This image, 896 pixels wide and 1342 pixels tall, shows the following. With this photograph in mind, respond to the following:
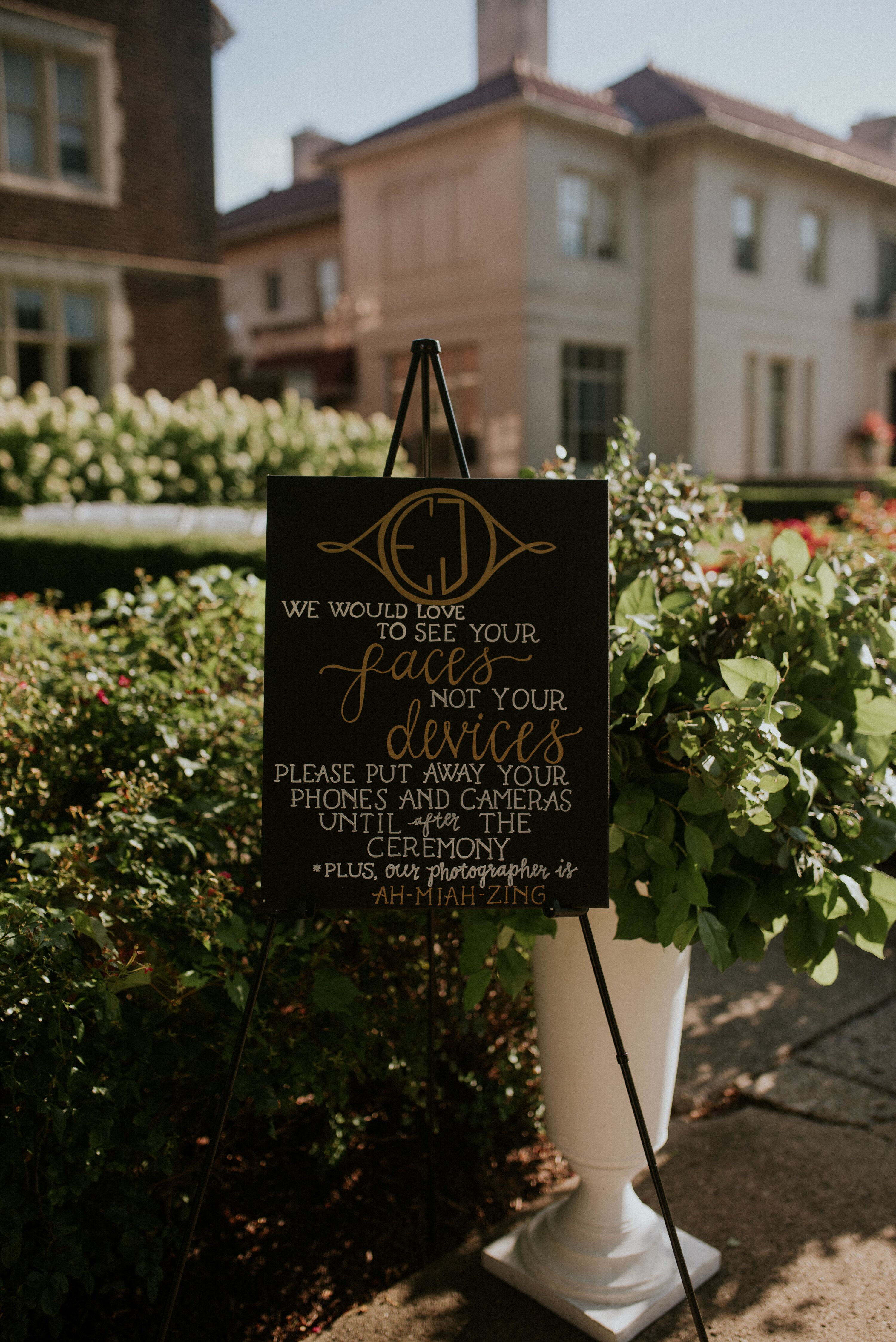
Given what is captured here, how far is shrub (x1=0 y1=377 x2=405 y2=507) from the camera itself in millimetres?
10859

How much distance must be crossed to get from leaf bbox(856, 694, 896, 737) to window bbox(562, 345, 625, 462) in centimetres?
1714

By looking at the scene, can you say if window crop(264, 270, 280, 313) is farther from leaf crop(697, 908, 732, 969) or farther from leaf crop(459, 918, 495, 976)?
leaf crop(697, 908, 732, 969)

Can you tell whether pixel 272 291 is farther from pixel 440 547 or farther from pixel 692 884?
pixel 692 884

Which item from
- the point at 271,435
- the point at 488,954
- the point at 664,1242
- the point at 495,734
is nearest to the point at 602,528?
the point at 495,734

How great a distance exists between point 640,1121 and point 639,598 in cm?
104

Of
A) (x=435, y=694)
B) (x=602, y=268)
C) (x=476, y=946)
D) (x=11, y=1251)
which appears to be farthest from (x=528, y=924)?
(x=602, y=268)

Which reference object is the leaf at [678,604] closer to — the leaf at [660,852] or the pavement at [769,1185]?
the leaf at [660,852]

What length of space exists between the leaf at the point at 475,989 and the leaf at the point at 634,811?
42cm

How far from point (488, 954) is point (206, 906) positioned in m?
0.58

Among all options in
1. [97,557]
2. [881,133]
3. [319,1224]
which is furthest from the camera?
[881,133]

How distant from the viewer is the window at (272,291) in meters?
25.1

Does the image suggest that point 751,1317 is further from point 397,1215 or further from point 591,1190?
point 397,1215

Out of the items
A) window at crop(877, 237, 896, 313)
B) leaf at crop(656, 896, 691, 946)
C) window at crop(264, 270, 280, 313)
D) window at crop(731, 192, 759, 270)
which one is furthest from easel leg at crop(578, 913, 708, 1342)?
window at crop(264, 270, 280, 313)

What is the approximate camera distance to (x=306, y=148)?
93.1 ft
